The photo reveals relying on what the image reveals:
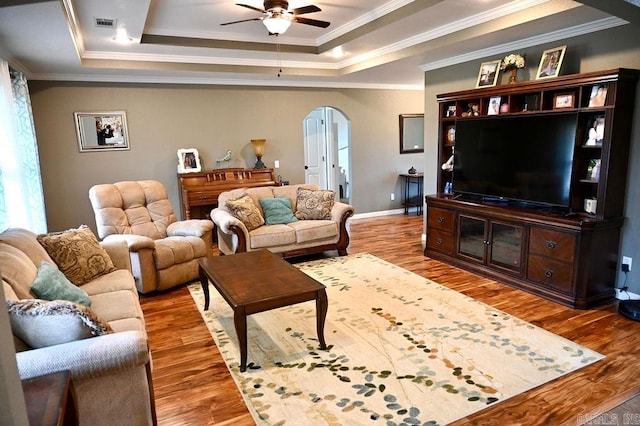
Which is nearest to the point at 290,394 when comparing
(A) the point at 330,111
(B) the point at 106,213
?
(B) the point at 106,213

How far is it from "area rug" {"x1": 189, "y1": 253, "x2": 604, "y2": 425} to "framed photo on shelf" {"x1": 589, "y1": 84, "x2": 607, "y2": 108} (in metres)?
1.94

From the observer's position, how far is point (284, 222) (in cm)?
507

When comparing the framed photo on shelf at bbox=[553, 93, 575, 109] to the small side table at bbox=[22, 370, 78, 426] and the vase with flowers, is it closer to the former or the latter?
the vase with flowers

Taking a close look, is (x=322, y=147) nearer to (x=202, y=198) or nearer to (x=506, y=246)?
(x=202, y=198)

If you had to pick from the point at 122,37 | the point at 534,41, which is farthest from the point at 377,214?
the point at 122,37

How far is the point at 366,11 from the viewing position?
416cm

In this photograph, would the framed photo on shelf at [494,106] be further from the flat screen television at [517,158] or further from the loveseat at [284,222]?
the loveseat at [284,222]

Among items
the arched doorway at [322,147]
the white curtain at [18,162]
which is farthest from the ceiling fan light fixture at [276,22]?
the arched doorway at [322,147]

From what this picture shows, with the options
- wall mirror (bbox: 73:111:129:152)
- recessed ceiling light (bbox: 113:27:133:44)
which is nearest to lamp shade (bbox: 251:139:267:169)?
wall mirror (bbox: 73:111:129:152)

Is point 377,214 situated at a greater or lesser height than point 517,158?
lesser

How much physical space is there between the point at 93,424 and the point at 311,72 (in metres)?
5.39

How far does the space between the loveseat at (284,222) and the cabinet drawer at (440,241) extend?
102 centimetres

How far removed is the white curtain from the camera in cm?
383

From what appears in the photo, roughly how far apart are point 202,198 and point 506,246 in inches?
155
